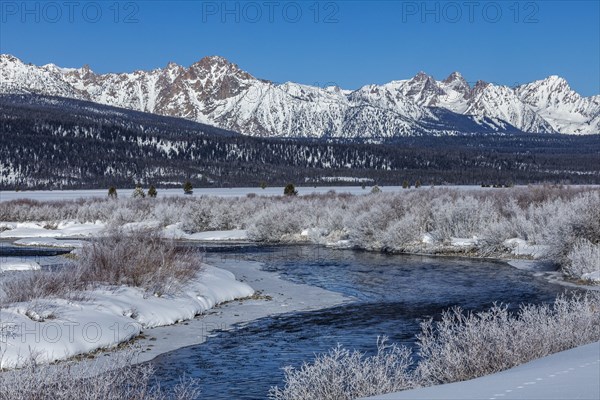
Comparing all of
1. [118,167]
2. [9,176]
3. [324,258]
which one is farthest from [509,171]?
[324,258]

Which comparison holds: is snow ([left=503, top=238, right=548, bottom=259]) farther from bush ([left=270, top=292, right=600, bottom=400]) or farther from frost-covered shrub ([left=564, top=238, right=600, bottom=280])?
bush ([left=270, top=292, right=600, bottom=400])

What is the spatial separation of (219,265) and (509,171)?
164 metres

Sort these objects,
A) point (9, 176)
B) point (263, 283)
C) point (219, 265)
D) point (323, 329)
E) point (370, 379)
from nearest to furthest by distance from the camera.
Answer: point (370, 379), point (323, 329), point (263, 283), point (219, 265), point (9, 176)

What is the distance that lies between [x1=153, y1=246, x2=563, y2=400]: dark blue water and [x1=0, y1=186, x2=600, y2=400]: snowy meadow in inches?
37.5

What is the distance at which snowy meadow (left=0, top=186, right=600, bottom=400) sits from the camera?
10.4 meters

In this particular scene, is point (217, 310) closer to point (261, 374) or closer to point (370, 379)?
point (261, 374)

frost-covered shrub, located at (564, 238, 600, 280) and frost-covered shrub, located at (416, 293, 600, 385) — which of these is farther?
frost-covered shrub, located at (564, 238, 600, 280)

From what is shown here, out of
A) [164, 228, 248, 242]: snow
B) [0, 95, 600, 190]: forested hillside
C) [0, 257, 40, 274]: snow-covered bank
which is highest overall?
[0, 95, 600, 190]: forested hillside

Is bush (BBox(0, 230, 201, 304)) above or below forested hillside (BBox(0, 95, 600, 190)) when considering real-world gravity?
below

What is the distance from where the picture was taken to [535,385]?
7.80m

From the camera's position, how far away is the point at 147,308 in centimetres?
1794

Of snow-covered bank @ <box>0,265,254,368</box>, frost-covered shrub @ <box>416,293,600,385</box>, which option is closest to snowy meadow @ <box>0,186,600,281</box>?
snow-covered bank @ <box>0,265,254,368</box>

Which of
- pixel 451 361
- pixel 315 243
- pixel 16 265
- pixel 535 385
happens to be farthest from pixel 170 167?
pixel 535 385

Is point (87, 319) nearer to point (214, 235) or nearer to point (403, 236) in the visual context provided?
point (403, 236)
